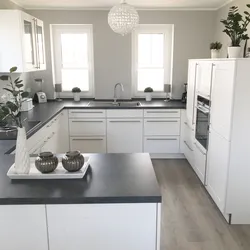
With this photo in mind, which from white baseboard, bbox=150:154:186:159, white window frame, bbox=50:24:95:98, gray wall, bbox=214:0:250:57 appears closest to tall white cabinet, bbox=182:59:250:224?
gray wall, bbox=214:0:250:57

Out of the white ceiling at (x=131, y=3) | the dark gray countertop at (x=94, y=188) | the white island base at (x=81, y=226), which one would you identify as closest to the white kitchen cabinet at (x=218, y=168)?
the dark gray countertop at (x=94, y=188)

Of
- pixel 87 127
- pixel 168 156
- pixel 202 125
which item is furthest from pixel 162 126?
pixel 87 127

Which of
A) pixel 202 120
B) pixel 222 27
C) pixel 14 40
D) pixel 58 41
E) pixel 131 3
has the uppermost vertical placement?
pixel 131 3

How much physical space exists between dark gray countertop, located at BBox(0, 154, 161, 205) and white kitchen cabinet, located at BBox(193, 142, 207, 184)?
1783mm

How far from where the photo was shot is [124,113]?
171 inches

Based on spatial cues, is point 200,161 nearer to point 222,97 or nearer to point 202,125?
point 202,125

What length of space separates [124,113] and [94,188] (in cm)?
291

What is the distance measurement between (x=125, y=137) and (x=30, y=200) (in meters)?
3.08

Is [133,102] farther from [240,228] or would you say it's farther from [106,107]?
[240,228]

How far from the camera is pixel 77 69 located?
4.97 m

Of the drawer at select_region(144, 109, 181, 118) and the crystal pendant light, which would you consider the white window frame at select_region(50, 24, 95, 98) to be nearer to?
the drawer at select_region(144, 109, 181, 118)

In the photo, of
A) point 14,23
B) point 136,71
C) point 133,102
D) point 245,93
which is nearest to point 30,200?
point 245,93

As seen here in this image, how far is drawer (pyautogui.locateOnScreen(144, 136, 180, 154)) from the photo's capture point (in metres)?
4.45

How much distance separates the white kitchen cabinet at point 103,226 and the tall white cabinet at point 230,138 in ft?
4.85
